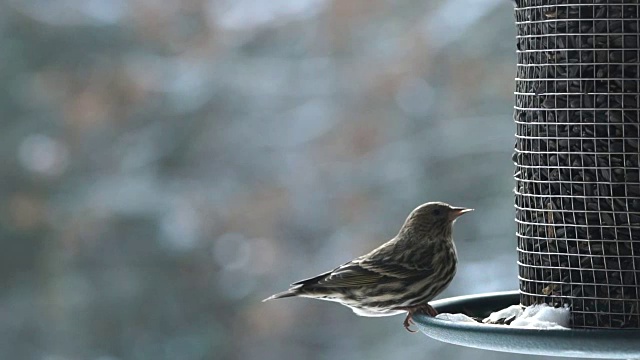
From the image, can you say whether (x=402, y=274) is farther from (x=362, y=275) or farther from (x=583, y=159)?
(x=583, y=159)

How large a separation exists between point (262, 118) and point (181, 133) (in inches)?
31.3

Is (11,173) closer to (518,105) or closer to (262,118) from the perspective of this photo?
(262,118)

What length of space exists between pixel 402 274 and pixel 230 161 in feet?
22.2

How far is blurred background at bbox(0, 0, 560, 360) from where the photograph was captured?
11250 mm

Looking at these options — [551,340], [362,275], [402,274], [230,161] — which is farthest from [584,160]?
[230,161]

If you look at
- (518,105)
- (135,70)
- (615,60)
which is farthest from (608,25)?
(135,70)

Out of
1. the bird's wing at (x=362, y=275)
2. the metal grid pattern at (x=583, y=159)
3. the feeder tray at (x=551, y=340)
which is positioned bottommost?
the feeder tray at (x=551, y=340)

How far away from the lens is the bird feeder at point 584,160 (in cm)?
406

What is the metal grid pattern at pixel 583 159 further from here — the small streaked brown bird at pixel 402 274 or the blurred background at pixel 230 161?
Answer: the blurred background at pixel 230 161

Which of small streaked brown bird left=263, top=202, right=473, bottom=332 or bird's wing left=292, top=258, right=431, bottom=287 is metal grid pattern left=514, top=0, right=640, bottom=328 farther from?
bird's wing left=292, top=258, right=431, bottom=287

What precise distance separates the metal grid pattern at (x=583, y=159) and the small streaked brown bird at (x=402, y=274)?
2.47 ft

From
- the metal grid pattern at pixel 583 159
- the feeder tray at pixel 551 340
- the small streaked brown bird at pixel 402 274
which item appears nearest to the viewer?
the feeder tray at pixel 551 340

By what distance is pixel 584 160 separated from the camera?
13.6ft

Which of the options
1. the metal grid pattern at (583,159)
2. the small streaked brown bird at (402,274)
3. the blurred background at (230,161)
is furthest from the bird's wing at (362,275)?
the blurred background at (230,161)
